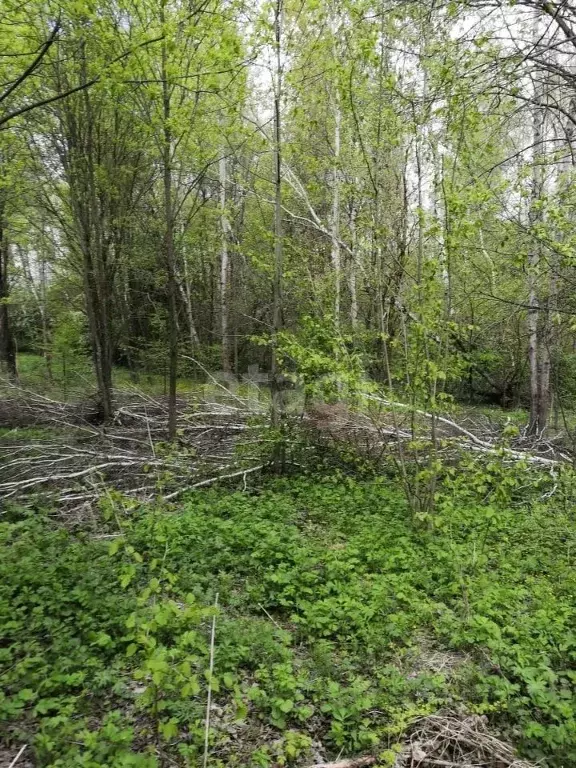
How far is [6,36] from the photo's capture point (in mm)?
4762

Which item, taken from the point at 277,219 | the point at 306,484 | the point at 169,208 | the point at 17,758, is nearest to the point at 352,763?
the point at 17,758

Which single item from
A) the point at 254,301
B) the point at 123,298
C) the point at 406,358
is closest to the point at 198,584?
the point at 406,358

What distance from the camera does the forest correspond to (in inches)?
→ 108

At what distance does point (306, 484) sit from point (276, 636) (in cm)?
318

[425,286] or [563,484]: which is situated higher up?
[425,286]

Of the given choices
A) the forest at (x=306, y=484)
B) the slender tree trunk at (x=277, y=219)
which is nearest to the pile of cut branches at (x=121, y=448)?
the forest at (x=306, y=484)

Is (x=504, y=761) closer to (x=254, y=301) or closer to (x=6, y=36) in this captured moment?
(x=6, y=36)

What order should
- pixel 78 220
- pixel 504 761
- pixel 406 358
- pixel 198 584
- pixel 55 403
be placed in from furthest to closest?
1. pixel 55 403
2. pixel 78 220
3. pixel 406 358
4. pixel 198 584
5. pixel 504 761

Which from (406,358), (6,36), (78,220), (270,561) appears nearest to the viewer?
(270,561)

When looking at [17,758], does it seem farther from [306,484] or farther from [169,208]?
[169,208]

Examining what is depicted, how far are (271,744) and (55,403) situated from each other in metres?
8.48

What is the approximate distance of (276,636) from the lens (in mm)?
3443

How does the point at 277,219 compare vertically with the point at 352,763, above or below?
above

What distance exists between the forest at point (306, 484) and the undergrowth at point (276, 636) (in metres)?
0.02
